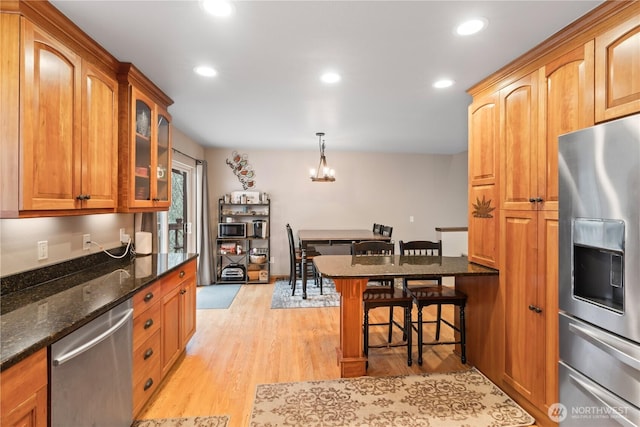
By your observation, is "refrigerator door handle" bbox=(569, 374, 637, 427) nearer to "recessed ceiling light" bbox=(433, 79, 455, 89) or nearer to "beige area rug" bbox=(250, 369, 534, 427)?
"beige area rug" bbox=(250, 369, 534, 427)

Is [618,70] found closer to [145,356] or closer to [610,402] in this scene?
[610,402]

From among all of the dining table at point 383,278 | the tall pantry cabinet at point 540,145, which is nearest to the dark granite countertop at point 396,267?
the dining table at point 383,278

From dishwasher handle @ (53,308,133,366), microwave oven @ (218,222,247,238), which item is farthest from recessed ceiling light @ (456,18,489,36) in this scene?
microwave oven @ (218,222,247,238)

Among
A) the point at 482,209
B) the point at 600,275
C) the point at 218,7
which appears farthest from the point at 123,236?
the point at 600,275

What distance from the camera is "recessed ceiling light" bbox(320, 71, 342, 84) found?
2.42 m

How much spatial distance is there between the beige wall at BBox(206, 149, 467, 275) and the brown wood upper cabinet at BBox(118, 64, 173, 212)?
108 inches

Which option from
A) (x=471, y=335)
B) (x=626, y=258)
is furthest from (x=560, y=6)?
(x=471, y=335)

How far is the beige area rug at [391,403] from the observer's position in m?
1.94

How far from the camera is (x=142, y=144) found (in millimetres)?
2488

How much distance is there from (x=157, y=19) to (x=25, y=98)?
0.76 m

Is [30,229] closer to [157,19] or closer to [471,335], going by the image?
[157,19]

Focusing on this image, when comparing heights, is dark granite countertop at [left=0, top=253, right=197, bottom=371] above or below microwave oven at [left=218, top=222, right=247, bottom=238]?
below

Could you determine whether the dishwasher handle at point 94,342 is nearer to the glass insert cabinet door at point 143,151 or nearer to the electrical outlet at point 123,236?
the glass insert cabinet door at point 143,151

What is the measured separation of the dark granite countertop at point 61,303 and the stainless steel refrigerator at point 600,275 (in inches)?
94.6
